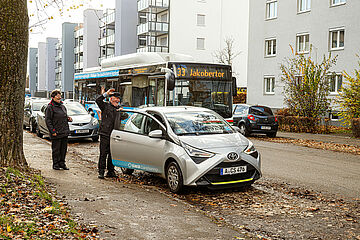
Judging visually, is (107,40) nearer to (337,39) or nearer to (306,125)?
(337,39)

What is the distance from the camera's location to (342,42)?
29.7m

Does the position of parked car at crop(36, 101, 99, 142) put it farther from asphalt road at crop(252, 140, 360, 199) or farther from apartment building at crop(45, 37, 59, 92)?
apartment building at crop(45, 37, 59, 92)

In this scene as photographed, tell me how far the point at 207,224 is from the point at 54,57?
369 feet

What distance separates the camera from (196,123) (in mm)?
8977

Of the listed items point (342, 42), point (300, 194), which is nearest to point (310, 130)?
point (342, 42)

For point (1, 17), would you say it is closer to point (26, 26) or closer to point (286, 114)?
point (26, 26)

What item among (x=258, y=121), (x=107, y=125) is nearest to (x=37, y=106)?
(x=258, y=121)

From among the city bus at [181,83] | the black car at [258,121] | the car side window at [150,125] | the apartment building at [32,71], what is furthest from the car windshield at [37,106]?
the apartment building at [32,71]

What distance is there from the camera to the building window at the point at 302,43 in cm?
3247

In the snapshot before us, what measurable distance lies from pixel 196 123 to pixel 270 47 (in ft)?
93.2

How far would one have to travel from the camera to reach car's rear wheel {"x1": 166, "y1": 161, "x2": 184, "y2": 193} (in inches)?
316

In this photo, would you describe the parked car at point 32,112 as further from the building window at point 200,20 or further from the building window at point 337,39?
the building window at point 200,20

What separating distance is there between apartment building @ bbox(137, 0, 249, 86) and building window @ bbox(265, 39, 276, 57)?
60.4 ft

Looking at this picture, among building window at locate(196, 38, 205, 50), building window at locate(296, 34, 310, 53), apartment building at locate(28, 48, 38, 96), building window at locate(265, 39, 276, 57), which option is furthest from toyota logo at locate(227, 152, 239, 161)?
apartment building at locate(28, 48, 38, 96)
